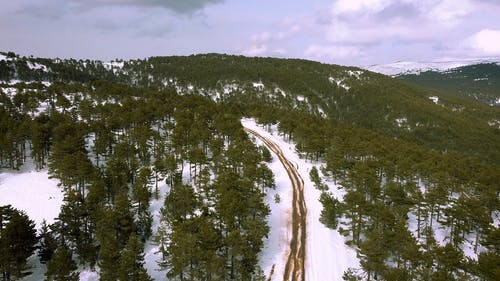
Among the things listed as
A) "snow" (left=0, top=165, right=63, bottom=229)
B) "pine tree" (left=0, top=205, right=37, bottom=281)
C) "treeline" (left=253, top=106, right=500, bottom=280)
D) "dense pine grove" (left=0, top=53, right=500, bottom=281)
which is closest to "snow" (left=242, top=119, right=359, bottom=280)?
"treeline" (left=253, top=106, right=500, bottom=280)

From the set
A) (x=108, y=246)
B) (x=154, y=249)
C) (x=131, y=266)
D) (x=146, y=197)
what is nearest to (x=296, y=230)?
(x=154, y=249)

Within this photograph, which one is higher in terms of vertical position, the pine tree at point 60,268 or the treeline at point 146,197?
the treeline at point 146,197

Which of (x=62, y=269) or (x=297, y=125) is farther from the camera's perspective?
(x=297, y=125)

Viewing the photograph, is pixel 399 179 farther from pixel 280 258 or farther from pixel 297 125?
pixel 280 258

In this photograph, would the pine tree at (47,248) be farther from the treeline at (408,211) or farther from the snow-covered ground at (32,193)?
the treeline at (408,211)

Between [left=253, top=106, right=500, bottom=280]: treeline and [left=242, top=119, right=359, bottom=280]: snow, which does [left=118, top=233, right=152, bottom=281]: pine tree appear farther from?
[left=253, top=106, right=500, bottom=280]: treeline

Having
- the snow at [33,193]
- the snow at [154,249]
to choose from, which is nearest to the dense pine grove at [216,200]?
the snow at [154,249]

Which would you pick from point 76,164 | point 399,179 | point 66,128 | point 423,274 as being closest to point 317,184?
point 399,179
